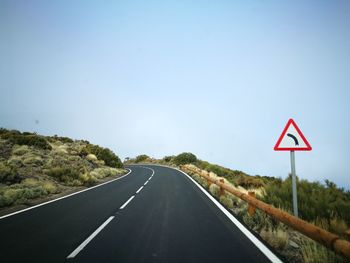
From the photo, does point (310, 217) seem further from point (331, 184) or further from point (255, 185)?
point (255, 185)

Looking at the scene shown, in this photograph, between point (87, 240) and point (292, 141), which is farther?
point (292, 141)

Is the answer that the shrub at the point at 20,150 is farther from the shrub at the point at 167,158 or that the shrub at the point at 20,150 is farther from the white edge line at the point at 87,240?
the shrub at the point at 167,158

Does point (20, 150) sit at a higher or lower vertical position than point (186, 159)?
lower

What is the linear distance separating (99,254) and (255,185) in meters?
16.1

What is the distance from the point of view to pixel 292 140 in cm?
699

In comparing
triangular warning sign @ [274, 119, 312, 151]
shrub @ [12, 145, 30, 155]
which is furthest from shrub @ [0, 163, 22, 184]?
triangular warning sign @ [274, 119, 312, 151]

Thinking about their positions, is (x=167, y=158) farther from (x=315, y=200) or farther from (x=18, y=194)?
(x=315, y=200)


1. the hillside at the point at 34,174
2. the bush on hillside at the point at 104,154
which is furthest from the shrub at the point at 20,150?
the bush on hillside at the point at 104,154

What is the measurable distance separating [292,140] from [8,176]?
14472 mm

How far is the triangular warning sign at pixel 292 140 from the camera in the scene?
6.88 m

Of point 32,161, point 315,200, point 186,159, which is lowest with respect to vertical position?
point 315,200

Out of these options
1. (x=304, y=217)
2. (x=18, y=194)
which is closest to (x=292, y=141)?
(x=304, y=217)

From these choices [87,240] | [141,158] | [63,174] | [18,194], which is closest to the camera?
[87,240]

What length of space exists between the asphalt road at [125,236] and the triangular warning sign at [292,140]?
2343 mm
